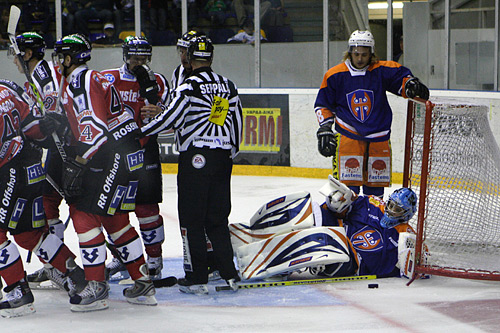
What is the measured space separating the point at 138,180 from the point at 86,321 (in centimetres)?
73

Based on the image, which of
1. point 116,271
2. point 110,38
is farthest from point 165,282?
point 110,38

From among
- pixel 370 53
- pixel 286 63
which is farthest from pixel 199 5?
pixel 370 53

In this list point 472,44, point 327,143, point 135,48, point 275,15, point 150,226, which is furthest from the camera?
point 275,15

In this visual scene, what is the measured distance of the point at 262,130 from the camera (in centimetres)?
839

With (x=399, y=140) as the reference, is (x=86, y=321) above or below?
below

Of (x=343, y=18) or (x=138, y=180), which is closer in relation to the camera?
(x=138, y=180)

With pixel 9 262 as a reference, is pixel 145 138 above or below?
above

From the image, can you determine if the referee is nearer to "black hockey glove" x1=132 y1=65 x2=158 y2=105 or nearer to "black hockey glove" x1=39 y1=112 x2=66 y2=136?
"black hockey glove" x1=132 y1=65 x2=158 y2=105

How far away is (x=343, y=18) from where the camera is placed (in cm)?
869

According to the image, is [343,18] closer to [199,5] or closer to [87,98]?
[199,5]

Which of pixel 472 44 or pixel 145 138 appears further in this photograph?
pixel 472 44

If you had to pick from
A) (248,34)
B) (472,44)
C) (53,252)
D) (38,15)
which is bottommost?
(53,252)

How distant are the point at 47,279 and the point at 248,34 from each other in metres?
5.62

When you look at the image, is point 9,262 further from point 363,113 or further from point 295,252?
point 363,113
